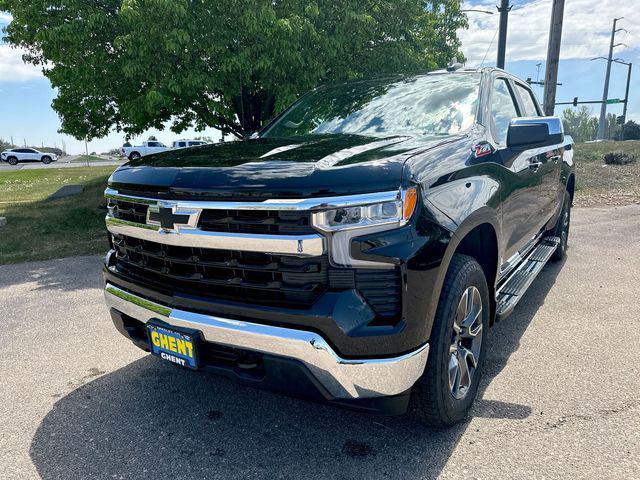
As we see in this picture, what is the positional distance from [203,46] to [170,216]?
269 inches

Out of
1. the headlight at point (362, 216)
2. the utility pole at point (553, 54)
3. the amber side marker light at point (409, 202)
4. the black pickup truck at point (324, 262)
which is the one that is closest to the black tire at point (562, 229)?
the black pickup truck at point (324, 262)

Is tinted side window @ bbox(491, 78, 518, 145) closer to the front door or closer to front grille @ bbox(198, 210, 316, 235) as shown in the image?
the front door

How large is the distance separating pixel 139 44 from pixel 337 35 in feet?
11.7

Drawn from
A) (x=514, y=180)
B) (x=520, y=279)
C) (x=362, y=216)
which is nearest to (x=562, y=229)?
(x=520, y=279)

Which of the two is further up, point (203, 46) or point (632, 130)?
point (203, 46)

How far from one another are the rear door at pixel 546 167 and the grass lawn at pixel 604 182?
6666mm

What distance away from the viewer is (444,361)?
2197mm

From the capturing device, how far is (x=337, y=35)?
9109 millimetres

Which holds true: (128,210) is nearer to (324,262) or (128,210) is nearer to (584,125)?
(324,262)

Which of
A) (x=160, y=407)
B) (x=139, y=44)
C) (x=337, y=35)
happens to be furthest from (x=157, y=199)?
(x=337, y=35)

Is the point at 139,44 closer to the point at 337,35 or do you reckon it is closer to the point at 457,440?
the point at 337,35

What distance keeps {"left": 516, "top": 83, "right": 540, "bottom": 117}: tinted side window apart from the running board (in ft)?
4.17

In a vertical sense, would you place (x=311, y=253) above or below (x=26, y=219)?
above

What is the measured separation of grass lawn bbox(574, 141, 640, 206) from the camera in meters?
11.0
